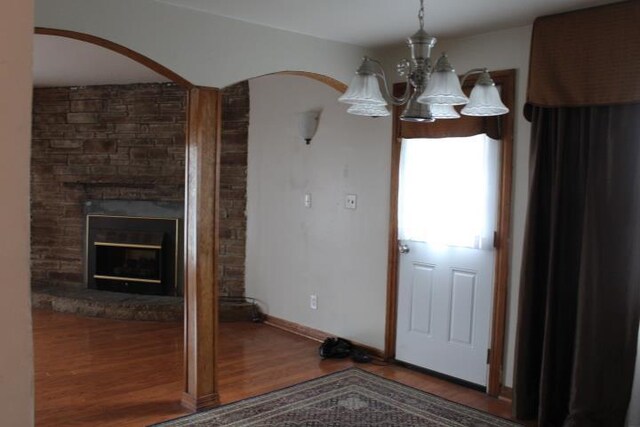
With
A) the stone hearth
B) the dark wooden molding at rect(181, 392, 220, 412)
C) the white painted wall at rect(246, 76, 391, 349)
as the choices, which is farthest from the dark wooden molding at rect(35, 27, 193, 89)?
the stone hearth

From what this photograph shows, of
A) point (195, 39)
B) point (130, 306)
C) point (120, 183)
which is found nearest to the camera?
point (195, 39)

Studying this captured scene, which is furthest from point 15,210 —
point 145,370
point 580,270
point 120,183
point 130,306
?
point 120,183

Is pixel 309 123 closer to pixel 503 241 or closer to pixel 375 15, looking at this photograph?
pixel 375 15

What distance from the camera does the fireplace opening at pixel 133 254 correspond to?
5.75 metres

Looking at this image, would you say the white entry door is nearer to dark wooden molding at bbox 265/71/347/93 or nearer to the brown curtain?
the brown curtain

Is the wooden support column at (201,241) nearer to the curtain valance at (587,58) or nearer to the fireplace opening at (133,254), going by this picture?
the curtain valance at (587,58)

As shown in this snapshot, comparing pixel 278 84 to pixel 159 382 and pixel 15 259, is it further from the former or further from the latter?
pixel 15 259

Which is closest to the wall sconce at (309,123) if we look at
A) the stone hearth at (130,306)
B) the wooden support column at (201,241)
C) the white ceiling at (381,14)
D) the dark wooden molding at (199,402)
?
the white ceiling at (381,14)

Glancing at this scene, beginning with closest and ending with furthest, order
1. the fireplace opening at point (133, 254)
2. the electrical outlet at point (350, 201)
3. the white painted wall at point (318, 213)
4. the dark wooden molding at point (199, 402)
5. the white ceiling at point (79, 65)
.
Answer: the dark wooden molding at point (199, 402)
the white ceiling at point (79, 65)
the white painted wall at point (318, 213)
the electrical outlet at point (350, 201)
the fireplace opening at point (133, 254)

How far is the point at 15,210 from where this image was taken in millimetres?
Answer: 412

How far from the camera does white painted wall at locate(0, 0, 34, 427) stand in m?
0.41

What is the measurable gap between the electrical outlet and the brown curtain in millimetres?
1526

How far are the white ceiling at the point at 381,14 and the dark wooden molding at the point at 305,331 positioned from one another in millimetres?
2295

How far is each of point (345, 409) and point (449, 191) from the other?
153cm
